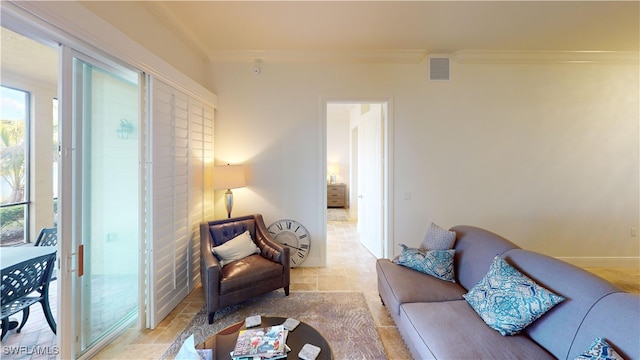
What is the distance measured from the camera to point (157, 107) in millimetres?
2070

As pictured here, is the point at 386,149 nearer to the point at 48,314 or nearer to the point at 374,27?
the point at 374,27

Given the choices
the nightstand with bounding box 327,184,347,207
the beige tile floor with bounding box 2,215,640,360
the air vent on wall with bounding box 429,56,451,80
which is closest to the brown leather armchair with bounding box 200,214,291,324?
the beige tile floor with bounding box 2,215,640,360

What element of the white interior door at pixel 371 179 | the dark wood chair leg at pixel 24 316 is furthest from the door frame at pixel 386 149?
the dark wood chair leg at pixel 24 316

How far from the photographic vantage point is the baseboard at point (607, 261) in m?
3.20

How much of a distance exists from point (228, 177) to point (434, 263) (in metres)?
2.40

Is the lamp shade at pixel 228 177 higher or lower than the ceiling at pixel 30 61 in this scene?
lower

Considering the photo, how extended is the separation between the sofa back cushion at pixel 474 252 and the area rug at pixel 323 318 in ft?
3.04

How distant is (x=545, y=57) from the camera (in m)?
3.09

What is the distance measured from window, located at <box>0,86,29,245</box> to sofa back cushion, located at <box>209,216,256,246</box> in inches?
54.2

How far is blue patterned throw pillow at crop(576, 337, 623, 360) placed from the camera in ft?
3.14

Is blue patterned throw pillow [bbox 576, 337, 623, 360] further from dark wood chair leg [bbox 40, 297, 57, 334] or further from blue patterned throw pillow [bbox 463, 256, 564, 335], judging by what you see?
dark wood chair leg [bbox 40, 297, 57, 334]

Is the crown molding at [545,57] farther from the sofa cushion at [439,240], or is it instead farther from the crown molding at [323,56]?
the sofa cushion at [439,240]

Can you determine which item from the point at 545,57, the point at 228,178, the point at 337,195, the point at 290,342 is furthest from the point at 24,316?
the point at 337,195

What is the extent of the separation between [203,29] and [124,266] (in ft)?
8.44
